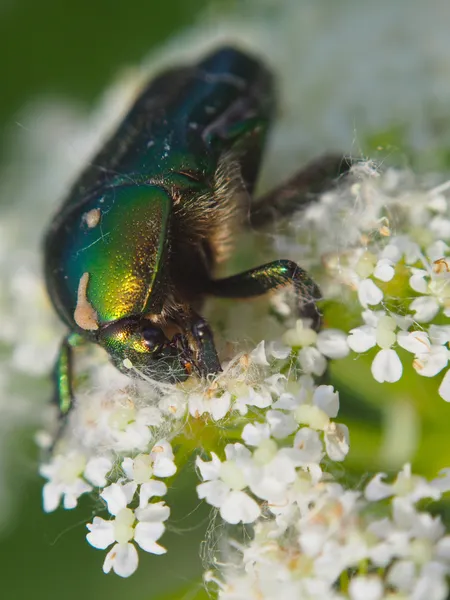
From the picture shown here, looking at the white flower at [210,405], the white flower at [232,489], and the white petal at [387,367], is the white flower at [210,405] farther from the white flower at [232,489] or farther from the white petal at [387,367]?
the white petal at [387,367]

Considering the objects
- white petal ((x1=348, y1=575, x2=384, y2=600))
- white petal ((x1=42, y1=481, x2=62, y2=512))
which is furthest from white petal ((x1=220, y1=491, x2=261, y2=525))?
white petal ((x1=42, y1=481, x2=62, y2=512))

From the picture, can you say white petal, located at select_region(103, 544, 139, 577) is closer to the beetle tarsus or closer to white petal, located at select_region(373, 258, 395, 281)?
the beetle tarsus

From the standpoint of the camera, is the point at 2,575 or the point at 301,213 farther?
the point at 2,575

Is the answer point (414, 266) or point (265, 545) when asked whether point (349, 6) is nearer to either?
point (414, 266)

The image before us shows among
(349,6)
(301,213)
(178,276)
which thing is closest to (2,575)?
(178,276)

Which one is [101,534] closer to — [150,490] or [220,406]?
[150,490]
